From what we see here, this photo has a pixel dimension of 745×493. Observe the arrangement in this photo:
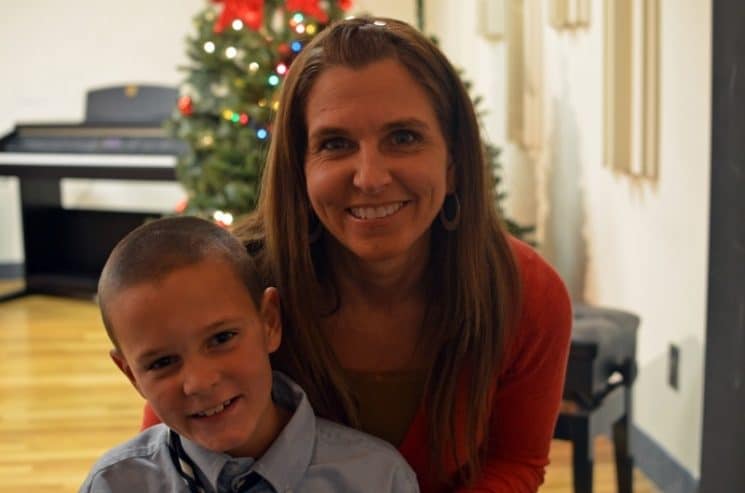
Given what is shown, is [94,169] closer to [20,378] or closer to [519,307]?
[20,378]

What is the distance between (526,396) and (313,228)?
0.38 metres

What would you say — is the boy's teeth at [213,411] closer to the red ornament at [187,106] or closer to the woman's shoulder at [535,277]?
the woman's shoulder at [535,277]

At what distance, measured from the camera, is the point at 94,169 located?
16.1 feet

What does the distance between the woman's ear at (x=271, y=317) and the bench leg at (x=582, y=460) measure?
1.10 metres

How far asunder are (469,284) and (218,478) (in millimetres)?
423

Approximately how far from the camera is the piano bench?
2127 millimetres

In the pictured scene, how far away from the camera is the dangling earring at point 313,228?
1371mm

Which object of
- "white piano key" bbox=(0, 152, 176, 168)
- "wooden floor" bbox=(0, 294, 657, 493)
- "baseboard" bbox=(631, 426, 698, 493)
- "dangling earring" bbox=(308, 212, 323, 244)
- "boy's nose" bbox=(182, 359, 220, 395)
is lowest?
"wooden floor" bbox=(0, 294, 657, 493)

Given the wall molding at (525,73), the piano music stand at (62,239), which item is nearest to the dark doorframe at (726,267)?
the wall molding at (525,73)

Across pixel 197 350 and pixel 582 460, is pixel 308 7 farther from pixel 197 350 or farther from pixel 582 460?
pixel 197 350

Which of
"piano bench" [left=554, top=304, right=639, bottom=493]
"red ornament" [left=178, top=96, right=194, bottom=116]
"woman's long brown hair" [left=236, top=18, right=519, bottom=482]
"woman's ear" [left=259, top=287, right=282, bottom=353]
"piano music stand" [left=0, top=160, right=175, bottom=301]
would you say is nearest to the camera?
"woman's ear" [left=259, top=287, right=282, bottom=353]

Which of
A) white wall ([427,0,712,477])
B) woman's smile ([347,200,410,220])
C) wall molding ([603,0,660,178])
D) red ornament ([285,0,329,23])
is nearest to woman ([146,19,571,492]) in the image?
woman's smile ([347,200,410,220])

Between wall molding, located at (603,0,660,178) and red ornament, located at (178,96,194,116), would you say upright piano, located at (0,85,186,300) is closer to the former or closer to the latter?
red ornament, located at (178,96,194,116)

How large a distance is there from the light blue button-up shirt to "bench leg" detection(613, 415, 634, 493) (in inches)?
48.6
